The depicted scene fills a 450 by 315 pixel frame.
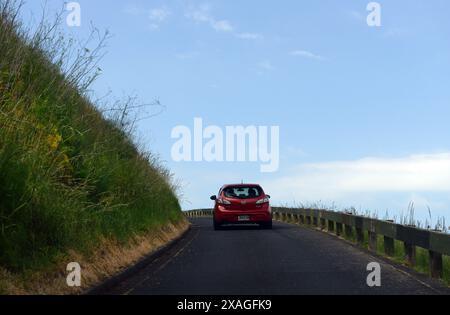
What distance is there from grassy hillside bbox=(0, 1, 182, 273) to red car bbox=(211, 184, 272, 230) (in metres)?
5.33

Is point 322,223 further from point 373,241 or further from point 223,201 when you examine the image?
point 373,241

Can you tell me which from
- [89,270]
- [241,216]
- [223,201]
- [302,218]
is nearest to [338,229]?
[241,216]

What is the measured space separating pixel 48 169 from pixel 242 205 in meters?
12.5

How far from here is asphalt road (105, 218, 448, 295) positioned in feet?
30.0

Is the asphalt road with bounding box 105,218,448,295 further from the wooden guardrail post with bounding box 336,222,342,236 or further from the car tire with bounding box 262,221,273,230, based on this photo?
the car tire with bounding box 262,221,273,230

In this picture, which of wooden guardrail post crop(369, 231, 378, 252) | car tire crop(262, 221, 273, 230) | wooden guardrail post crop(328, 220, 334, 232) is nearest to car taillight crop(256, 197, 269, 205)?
car tire crop(262, 221, 273, 230)

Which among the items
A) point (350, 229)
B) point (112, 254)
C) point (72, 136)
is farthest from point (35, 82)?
point (350, 229)

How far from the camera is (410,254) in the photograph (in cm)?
1235

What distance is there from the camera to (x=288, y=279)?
399 inches

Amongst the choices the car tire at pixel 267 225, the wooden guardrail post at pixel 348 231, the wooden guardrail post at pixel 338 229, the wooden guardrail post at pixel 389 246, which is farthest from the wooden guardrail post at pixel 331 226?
the wooden guardrail post at pixel 389 246
